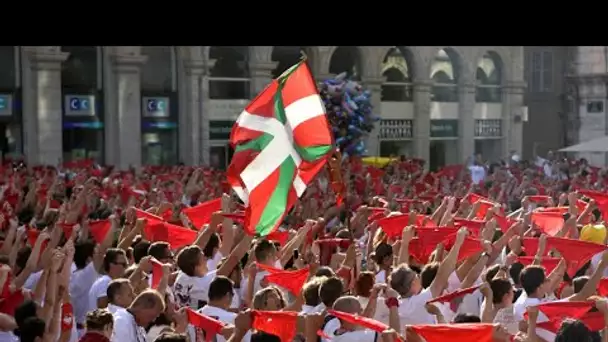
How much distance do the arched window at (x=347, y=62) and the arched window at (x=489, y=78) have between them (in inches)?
285

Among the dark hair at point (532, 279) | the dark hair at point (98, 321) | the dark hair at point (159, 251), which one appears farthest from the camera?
the dark hair at point (159, 251)

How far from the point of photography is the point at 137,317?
282 inches

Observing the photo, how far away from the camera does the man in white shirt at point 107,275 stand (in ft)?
28.7

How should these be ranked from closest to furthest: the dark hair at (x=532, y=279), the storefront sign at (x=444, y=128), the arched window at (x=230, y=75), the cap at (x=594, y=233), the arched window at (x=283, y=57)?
the dark hair at (x=532, y=279) → the cap at (x=594, y=233) → the arched window at (x=230, y=75) → the arched window at (x=283, y=57) → the storefront sign at (x=444, y=128)

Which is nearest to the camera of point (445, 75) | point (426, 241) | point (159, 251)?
point (159, 251)

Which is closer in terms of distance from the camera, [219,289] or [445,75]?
[219,289]

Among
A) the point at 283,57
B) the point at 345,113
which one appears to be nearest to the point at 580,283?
the point at 345,113

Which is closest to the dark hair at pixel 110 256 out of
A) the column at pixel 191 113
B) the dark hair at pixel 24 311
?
the dark hair at pixel 24 311

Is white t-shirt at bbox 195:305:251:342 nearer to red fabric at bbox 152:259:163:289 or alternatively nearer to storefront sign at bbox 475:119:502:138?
red fabric at bbox 152:259:163:289

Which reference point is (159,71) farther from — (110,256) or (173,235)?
(110,256)

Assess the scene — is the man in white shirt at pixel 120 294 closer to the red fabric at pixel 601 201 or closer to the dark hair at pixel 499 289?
the dark hair at pixel 499 289

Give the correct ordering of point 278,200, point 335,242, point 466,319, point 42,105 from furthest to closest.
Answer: point 42,105 < point 335,242 < point 278,200 < point 466,319

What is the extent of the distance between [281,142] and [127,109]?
23352 mm
